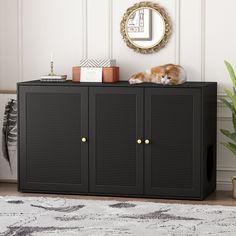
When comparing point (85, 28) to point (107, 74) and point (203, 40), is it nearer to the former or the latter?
point (107, 74)

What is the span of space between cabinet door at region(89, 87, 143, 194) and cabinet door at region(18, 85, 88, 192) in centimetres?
8

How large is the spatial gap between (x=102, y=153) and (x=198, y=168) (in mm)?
752

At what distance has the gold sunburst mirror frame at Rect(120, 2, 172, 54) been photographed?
21.0 ft

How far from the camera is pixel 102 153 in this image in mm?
6199

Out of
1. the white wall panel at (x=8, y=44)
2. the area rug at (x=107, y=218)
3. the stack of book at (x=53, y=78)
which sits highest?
the white wall panel at (x=8, y=44)

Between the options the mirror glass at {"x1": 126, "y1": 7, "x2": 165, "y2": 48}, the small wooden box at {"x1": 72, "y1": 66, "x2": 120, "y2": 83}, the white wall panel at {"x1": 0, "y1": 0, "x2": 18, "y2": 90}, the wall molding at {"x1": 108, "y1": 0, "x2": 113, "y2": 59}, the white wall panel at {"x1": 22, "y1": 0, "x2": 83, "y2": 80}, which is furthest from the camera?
the white wall panel at {"x1": 0, "y1": 0, "x2": 18, "y2": 90}

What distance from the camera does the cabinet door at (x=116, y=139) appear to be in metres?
6.10

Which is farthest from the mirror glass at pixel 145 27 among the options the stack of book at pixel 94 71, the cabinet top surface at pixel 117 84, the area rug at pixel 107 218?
the area rug at pixel 107 218

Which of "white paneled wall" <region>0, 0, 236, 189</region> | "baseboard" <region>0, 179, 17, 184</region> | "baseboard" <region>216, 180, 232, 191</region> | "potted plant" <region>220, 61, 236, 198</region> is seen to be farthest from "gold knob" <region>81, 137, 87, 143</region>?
"baseboard" <region>216, 180, 232, 191</region>

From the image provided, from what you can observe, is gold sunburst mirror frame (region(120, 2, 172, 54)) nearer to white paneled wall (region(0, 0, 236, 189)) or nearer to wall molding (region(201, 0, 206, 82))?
white paneled wall (region(0, 0, 236, 189))

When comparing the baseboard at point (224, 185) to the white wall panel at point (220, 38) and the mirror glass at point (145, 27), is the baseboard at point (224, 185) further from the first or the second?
the mirror glass at point (145, 27)

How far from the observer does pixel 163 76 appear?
20.0 feet

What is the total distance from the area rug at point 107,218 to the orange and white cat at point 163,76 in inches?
37.5

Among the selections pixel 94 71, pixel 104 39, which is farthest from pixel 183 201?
pixel 104 39
